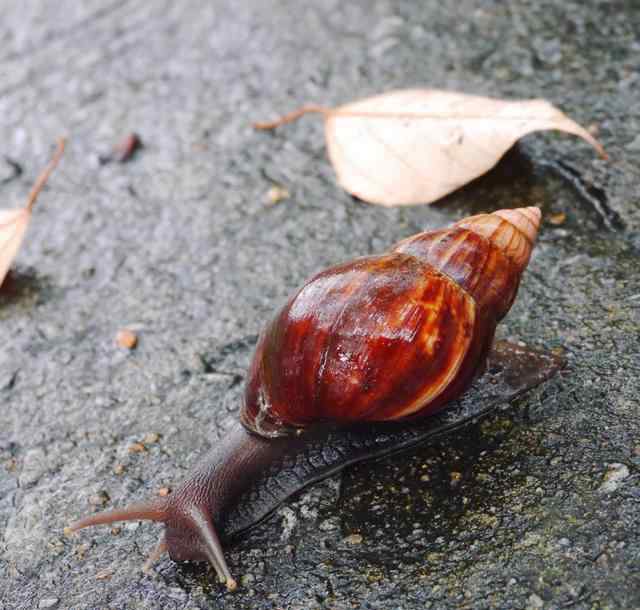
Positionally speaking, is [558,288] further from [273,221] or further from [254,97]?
[254,97]

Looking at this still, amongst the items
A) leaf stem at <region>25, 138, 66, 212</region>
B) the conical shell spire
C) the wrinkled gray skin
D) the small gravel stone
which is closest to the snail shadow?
the wrinkled gray skin

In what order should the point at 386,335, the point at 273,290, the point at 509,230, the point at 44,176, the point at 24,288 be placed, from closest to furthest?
the point at 386,335 → the point at 509,230 → the point at 273,290 → the point at 24,288 → the point at 44,176

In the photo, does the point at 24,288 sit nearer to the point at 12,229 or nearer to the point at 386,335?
the point at 12,229

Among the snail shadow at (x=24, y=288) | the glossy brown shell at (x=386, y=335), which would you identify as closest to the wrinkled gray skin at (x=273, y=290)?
the snail shadow at (x=24, y=288)

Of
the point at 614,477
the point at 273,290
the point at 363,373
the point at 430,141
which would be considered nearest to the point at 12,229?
the point at 273,290

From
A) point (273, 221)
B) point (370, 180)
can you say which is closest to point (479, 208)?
point (370, 180)

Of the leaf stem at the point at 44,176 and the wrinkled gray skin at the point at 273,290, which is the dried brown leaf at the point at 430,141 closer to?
the wrinkled gray skin at the point at 273,290

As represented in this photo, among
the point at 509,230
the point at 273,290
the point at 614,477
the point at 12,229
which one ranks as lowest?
the point at 614,477

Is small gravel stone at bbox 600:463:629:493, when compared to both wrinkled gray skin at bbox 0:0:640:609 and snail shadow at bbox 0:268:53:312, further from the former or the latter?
snail shadow at bbox 0:268:53:312
